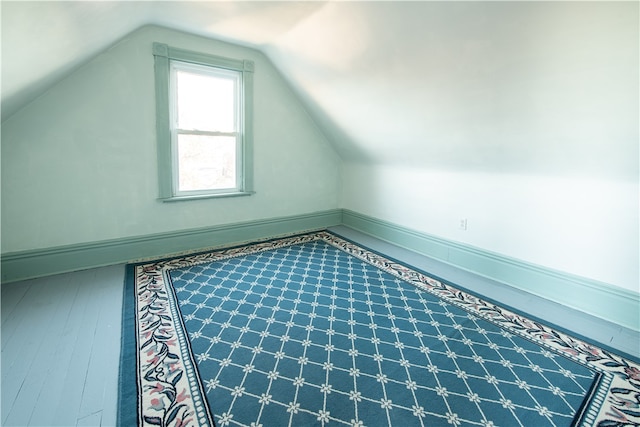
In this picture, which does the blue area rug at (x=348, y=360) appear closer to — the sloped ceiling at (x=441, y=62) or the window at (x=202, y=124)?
the window at (x=202, y=124)

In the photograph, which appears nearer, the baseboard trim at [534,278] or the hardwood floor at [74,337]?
the hardwood floor at [74,337]

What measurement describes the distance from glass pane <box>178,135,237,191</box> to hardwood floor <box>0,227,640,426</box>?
46.5 inches

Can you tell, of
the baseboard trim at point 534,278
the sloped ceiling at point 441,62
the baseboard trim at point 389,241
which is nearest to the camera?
the sloped ceiling at point 441,62

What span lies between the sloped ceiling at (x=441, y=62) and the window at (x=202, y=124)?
1.12 feet

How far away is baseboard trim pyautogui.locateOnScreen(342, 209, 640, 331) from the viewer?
99.3 inches

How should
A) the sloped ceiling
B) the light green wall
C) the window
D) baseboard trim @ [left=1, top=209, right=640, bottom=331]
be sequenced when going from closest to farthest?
1. the sloped ceiling
2. baseboard trim @ [left=1, top=209, right=640, bottom=331]
3. the light green wall
4. the window

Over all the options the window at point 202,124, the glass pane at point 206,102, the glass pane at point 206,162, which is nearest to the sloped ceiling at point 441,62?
the window at point 202,124

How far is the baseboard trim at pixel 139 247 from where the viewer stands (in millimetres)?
2967

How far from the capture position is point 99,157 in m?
3.19

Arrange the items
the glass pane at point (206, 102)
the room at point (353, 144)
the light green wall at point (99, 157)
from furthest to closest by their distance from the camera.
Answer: the glass pane at point (206, 102) < the light green wall at point (99, 157) < the room at point (353, 144)

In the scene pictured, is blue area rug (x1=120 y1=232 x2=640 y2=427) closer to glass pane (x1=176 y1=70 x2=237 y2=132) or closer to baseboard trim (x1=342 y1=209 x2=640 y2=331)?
baseboard trim (x1=342 y1=209 x2=640 y2=331)

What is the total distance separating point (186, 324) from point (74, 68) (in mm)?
2370

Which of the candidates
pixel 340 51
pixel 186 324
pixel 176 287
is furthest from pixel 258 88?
pixel 186 324

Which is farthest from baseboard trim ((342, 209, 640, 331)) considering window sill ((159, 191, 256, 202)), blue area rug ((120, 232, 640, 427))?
window sill ((159, 191, 256, 202))
